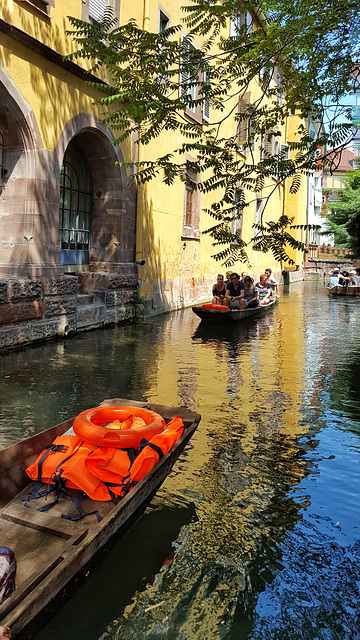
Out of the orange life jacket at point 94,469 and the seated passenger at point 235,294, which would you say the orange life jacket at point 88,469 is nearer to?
the orange life jacket at point 94,469

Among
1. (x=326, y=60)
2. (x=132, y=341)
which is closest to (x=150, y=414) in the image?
(x=326, y=60)

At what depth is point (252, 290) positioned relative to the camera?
16078mm

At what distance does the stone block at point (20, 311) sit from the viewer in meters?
9.20

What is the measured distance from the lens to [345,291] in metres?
25.8

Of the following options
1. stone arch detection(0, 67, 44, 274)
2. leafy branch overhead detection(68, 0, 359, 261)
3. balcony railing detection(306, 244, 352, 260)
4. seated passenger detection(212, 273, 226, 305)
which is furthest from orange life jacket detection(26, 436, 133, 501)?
balcony railing detection(306, 244, 352, 260)

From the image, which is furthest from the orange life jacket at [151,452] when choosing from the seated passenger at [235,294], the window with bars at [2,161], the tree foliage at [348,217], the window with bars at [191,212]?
the tree foliage at [348,217]

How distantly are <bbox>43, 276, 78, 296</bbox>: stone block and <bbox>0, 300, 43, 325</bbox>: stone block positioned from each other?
0.32 metres

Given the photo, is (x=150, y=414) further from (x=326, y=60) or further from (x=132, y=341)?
(x=132, y=341)

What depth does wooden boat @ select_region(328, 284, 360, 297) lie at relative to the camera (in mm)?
25562

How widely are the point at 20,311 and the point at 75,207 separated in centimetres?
407

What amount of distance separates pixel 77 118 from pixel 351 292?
1784 cm

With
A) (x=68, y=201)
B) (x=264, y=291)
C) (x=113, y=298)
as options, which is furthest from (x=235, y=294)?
(x=68, y=201)

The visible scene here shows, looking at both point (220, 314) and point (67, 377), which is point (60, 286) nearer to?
point (67, 377)

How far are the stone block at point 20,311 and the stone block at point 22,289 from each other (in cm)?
11
